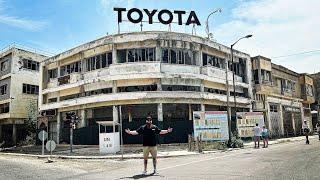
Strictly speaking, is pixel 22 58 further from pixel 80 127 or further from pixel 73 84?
pixel 80 127

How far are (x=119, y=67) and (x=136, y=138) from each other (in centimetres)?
639

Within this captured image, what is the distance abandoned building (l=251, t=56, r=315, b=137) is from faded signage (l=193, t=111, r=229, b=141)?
14.9 meters

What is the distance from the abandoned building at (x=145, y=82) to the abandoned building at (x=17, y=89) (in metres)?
11.6

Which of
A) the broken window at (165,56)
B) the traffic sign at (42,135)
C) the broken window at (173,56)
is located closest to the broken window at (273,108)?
the broken window at (173,56)

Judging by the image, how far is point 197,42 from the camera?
104 feet

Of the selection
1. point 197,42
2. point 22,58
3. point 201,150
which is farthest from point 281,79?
point 22,58

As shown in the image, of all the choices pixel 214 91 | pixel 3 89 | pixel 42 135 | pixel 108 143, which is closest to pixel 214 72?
pixel 214 91

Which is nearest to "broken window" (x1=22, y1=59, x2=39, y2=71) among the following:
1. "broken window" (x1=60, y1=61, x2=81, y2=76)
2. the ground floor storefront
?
"broken window" (x1=60, y1=61, x2=81, y2=76)

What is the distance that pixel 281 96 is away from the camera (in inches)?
1722

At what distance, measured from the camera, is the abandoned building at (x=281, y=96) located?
1563 inches

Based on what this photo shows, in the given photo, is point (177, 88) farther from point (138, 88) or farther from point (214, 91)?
point (214, 91)

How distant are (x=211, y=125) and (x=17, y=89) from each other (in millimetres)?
29300

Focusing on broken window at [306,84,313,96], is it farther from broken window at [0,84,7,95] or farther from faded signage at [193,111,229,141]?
broken window at [0,84,7,95]

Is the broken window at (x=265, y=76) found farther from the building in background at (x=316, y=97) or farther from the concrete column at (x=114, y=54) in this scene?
the building in background at (x=316, y=97)
